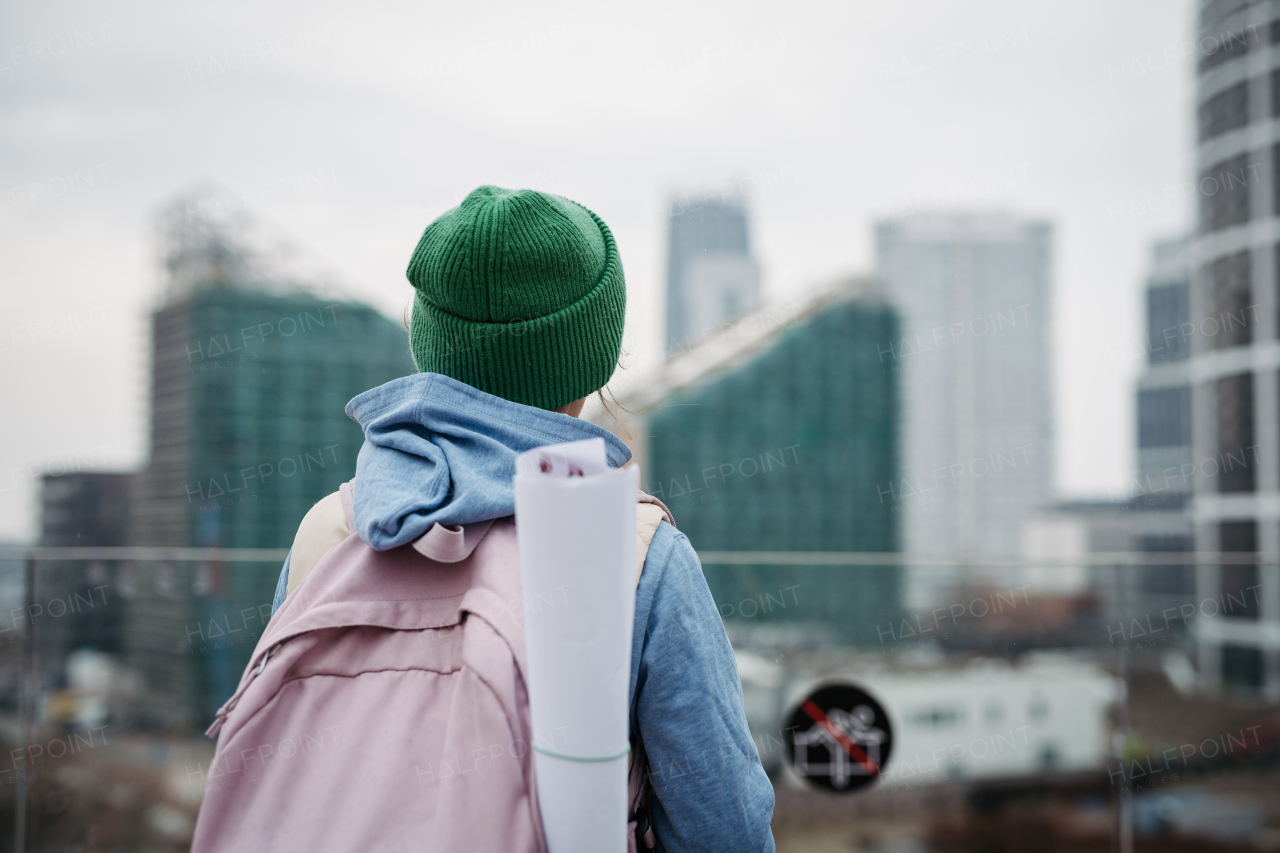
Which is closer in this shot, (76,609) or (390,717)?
(390,717)

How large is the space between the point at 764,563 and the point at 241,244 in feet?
215

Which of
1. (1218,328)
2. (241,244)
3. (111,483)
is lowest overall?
(111,483)

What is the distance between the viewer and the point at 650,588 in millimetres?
756

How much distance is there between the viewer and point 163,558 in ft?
9.15

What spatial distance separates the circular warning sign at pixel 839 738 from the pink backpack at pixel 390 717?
2.31 m

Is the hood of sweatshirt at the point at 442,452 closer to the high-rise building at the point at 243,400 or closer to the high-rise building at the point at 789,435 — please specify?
the high-rise building at the point at 243,400

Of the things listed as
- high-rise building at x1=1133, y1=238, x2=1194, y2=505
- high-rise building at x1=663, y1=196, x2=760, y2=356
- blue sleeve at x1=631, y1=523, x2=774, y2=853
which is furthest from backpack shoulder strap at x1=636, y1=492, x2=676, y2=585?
high-rise building at x1=1133, y1=238, x2=1194, y2=505

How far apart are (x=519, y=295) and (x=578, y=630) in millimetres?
322

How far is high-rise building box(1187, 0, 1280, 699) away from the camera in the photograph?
1405 inches

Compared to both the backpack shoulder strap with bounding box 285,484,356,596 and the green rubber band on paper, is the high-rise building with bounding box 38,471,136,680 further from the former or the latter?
the green rubber band on paper

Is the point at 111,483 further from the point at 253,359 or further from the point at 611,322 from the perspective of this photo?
the point at 611,322

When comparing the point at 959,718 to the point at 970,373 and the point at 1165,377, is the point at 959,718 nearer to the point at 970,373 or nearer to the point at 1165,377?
the point at 970,373

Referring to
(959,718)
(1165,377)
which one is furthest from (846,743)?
(1165,377)

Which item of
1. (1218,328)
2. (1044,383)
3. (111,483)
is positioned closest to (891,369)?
(1044,383)
